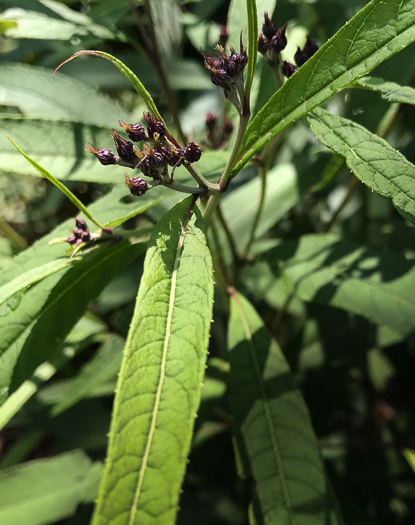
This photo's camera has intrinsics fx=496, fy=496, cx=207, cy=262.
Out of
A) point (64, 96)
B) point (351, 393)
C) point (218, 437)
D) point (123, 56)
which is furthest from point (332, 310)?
point (123, 56)

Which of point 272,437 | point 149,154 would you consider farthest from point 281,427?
point 149,154

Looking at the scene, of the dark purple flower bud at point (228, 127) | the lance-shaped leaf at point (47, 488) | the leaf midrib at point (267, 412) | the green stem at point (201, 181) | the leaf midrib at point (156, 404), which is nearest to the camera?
the leaf midrib at point (156, 404)

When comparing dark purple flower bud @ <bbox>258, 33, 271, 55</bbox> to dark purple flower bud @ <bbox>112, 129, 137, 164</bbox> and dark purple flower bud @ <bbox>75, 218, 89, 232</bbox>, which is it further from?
dark purple flower bud @ <bbox>75, 218, 89, 232</bbox>

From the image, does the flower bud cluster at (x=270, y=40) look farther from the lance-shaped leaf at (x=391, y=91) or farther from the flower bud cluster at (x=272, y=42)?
the lance-shaped leaf at (x=391, y=91)

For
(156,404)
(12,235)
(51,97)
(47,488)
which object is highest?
(51,97)

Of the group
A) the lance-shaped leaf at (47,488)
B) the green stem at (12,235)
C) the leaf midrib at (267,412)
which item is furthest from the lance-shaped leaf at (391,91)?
the lance-shaped leaf at (47,488)

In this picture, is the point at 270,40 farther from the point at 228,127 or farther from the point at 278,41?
the point at 228,127

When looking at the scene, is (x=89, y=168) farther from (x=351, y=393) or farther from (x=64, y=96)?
(x=351, y=393)
